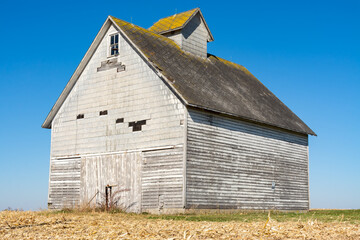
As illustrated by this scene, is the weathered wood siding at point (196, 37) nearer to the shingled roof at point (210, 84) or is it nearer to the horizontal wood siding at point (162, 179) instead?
the shingled roof at point (210, 84)

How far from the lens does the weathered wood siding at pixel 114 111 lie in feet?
70.6

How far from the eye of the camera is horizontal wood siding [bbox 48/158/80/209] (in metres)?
24.5

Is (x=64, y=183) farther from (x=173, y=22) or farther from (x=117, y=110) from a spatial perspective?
(x=173, y=22)

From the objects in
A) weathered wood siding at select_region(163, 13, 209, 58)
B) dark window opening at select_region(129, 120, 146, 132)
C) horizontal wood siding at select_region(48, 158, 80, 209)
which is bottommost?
horizontal wood siding at select_region(48, 158, 80, 209)

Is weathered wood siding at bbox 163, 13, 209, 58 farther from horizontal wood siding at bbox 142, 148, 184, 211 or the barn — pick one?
horizontal wood siding at bbox 142, 148, 184, 211

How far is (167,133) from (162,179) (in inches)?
80.9

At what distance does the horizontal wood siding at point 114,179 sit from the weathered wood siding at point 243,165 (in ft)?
9.78

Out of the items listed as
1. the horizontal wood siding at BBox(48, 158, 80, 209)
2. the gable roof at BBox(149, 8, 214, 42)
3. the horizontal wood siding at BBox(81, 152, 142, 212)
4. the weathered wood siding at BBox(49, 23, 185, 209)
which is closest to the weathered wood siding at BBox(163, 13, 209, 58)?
the gable roof at BBox(149, 8, 214, 42)

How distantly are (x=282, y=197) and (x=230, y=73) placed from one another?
8072 millimetres

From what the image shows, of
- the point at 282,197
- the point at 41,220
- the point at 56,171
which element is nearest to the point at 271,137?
the point at 282,197

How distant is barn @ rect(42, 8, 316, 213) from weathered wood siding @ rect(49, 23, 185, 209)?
0.05 metres

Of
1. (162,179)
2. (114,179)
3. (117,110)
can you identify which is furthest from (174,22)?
(162,179)

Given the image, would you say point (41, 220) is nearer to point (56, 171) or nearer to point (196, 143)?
point (196, 143)

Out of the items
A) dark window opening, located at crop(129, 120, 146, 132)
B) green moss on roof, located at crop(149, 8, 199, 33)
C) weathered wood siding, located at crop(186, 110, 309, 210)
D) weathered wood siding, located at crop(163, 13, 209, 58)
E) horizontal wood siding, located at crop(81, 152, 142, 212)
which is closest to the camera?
weathered wood siding, located at crop(186, 110, 309, 210)
